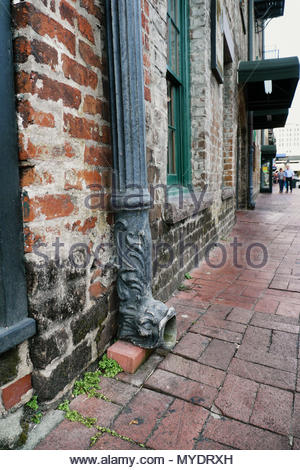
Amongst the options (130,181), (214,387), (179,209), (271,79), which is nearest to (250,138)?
(271,79)

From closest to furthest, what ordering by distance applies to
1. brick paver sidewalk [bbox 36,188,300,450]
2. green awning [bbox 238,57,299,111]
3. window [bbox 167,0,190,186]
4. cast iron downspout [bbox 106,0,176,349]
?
brick paver sidewalk [bbox 36,188,300,450] → cast iron downspout [bbox 106,0,176,349] → window [bbox 167,0,190,186] → green awning [bbox 238,57,299,111]

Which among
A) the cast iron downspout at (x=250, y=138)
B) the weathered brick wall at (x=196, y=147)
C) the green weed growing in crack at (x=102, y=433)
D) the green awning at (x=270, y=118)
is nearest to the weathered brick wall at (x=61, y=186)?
the green weed growing in crack at (x=102, y=433)

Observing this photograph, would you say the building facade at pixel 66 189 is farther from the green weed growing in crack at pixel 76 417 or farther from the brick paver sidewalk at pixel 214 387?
the brick paver sidewalk at pixel 214 387

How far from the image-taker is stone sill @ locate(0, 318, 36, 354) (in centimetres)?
129

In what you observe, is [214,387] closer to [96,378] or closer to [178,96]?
[96,378]

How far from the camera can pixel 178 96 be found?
12.9 ft

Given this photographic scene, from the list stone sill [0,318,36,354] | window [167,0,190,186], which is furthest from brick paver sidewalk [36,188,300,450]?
window [167,0,190,186]

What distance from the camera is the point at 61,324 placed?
156 cm

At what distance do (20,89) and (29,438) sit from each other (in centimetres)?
139

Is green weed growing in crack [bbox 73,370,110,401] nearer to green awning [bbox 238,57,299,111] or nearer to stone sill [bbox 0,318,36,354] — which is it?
stone sill [bbox 0,318,36,354]

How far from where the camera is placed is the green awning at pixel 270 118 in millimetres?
10125

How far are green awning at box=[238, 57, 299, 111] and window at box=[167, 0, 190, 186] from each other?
391 centimetres

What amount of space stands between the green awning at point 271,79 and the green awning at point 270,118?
2.68 ft
